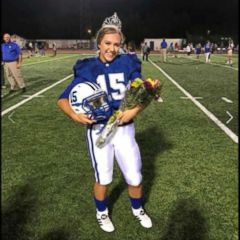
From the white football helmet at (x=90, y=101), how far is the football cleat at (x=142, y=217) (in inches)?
48.5

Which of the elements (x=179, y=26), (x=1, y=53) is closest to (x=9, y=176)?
(x=1, y=53)

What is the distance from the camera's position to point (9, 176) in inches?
225

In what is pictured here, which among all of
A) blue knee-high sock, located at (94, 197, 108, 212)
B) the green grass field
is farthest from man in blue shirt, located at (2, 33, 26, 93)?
blue knee-high sock, located at (94, 197, 108, 212)

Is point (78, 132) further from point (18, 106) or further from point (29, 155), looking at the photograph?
point (18, 106)

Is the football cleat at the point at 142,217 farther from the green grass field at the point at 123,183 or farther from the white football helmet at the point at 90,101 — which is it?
the white football helmet at the point at 90,101

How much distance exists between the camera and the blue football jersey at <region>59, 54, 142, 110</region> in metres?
3.71

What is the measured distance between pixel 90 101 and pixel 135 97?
0.39 meters

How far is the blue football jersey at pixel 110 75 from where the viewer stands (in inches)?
146

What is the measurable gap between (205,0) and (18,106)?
96.3m

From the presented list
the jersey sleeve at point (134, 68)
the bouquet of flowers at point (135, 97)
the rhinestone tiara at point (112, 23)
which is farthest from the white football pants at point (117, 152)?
the rhinestone tiara at point (112, 23)

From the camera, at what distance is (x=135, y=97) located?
11.6 feet

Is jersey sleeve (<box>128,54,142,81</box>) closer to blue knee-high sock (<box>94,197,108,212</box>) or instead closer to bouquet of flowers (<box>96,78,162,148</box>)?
bouquet of flowers (<box>96,78,162,148</box>)

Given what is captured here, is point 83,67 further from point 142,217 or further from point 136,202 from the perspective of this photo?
point 142,217

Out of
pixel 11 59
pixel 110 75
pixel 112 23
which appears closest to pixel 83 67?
pixel 110 75
